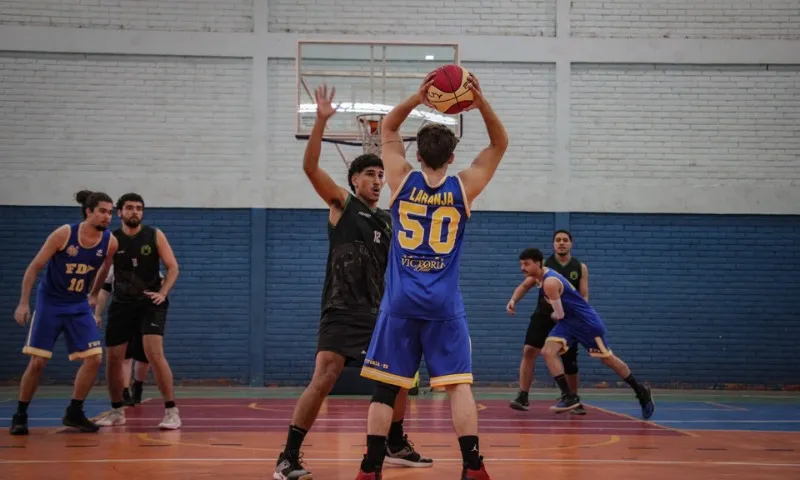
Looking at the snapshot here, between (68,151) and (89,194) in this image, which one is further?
(68,151)

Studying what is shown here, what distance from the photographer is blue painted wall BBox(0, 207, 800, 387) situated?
16.5m

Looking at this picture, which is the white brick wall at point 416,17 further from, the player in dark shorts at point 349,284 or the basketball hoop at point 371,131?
the player in dark shorts at point 349,284

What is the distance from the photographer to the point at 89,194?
9.29 m

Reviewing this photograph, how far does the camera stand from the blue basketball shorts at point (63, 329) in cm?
895

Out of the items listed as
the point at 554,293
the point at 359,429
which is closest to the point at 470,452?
the point at 359,429

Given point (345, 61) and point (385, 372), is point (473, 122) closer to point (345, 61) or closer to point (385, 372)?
point (345, 61)

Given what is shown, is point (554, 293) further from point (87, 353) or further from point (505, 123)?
point (505, 123)

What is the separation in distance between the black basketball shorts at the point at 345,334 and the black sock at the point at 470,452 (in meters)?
1.47

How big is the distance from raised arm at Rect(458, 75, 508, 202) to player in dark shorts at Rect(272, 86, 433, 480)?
114cm

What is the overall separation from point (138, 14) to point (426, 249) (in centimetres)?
1274

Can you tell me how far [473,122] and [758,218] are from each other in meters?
5.10

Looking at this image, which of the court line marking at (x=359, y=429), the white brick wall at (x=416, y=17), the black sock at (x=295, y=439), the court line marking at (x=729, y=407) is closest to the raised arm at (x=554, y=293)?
the court line marking at (x=359, y=429)

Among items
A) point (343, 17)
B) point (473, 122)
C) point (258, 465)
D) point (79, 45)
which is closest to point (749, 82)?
point (473, 122)

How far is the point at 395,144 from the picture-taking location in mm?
5523
